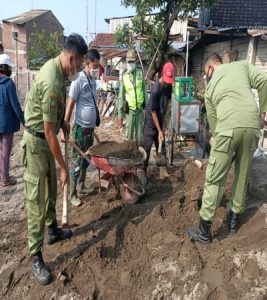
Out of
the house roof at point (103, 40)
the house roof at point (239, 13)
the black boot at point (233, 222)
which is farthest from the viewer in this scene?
the house roof at point (103, 40)

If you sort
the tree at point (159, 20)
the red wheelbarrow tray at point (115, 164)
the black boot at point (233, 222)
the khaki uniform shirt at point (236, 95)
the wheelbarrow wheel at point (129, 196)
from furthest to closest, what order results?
the tree at point (159, 20) → the wheelbarrow wheel at point (129, 196) → the red wheelbarrow tray at point (115, 164) → the black boot at point (233, 222) → the khaki uniform shirt at point (236, 95)

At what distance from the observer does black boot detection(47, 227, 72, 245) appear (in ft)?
11.9

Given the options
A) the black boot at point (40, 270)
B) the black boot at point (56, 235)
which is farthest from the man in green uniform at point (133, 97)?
the black boot at point (40, 270)

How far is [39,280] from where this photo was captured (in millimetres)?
3021

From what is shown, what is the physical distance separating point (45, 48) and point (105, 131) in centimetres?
1646

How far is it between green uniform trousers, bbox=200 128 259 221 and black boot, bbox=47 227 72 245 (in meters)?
1.59

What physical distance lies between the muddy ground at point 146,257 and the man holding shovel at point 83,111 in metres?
0.63

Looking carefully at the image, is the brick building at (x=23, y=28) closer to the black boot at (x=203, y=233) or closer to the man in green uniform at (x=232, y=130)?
the man in green uniform at (x=232, y=130)

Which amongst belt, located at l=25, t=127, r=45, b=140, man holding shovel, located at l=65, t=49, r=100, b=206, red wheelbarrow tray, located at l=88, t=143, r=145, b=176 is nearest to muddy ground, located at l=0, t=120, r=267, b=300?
red wheelbarrow tray, located at l=88, t=143, r=145, b=176

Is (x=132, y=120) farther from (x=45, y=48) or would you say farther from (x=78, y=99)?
(x=45, y=48)

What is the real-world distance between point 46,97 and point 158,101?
3.05 metres

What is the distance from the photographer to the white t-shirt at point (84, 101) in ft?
14.4

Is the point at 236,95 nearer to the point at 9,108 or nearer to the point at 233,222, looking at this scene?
the point at 233,222

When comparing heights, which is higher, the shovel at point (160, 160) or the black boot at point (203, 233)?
the black boot at point (203, 233)
